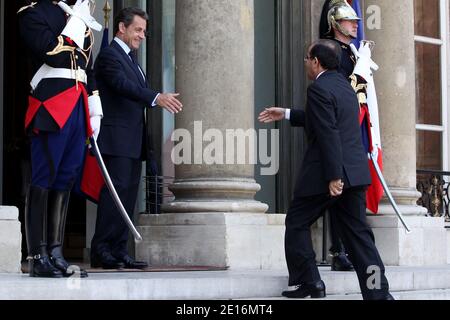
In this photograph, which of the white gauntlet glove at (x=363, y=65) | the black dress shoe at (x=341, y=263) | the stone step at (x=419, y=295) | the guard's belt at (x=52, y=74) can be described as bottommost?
the stone step at (x=419, y=295)

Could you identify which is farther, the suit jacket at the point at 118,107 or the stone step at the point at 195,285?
the suit jacket at the point at 118,107

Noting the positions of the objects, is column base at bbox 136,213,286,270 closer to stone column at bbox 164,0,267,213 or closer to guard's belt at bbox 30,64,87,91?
stone column at bbox 164,0,267,213

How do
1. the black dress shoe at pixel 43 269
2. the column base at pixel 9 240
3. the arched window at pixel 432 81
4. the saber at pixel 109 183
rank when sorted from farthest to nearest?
the arched window at pixel 432 81 → the saber at pixel 109 183 → the column base at pixel 9 240 → the black dress shoe at pixel 43 269

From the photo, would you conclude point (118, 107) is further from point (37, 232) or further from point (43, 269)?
point (43, 269)

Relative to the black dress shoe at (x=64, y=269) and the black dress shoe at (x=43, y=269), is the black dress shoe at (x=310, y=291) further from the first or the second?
the black dress shoe at (x=43, y=269)

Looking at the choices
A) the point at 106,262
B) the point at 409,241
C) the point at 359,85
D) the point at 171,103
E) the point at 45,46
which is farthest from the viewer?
the point at 409,241

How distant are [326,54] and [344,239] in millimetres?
1244

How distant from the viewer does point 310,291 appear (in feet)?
25.4

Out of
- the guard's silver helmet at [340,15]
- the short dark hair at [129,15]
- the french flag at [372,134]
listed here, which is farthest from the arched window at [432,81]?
the short dark hair at [129,15]

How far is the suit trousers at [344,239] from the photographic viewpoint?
7.50 meters

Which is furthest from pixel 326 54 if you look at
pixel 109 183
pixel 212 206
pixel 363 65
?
pixel 212 206

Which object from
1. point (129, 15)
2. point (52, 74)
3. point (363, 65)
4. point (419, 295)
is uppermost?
point (129, 15)

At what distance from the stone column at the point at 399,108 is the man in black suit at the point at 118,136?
2.88 meters
